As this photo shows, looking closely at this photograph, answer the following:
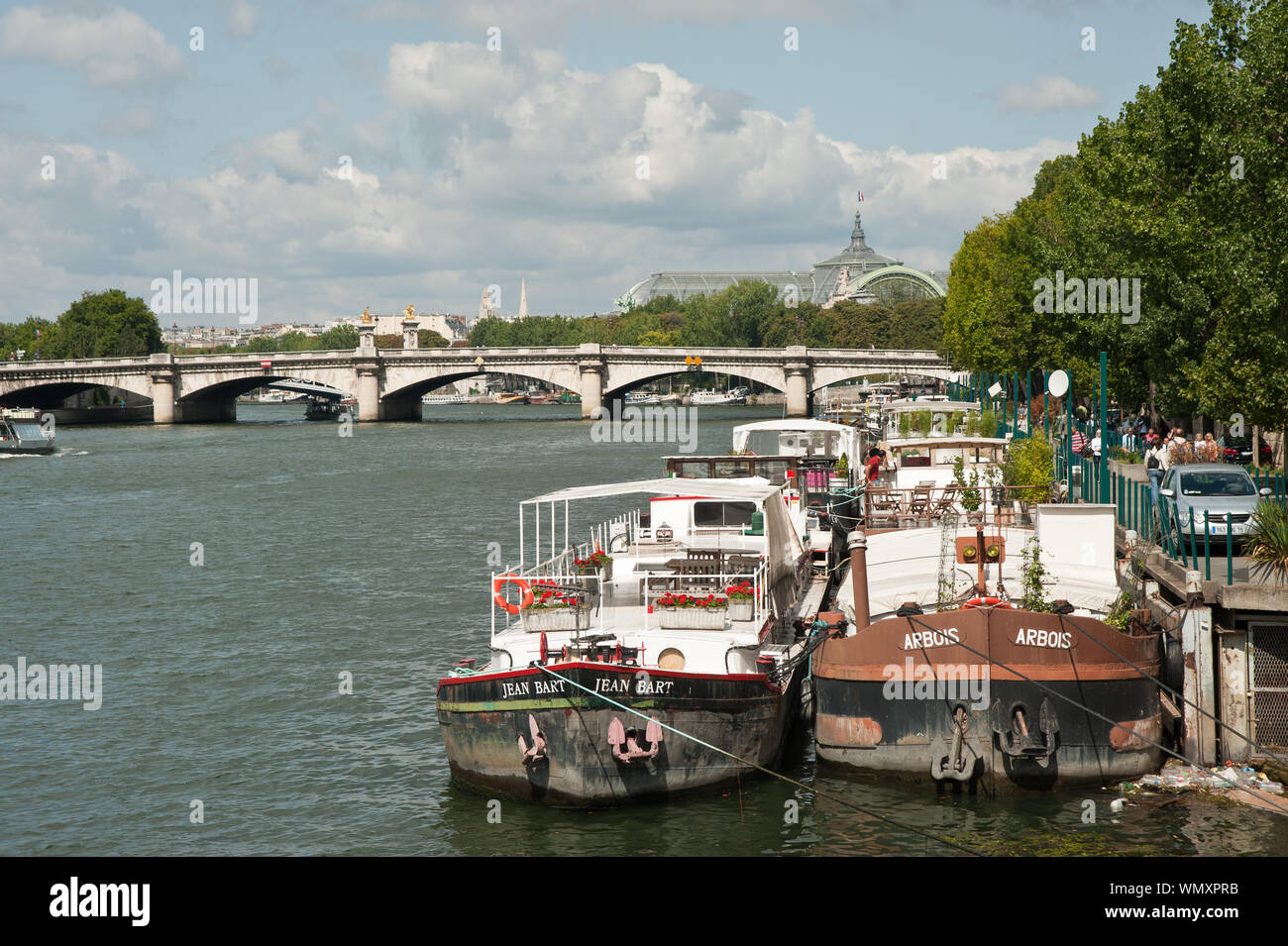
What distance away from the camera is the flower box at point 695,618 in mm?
19766

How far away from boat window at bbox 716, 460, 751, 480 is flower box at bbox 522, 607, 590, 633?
1193cm

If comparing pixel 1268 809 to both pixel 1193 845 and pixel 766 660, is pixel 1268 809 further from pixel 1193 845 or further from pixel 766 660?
pixel 766 660

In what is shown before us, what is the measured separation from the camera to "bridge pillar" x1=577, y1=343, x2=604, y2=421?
4808 inches

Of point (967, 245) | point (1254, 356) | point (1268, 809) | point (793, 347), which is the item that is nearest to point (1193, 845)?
point (1268, 809)

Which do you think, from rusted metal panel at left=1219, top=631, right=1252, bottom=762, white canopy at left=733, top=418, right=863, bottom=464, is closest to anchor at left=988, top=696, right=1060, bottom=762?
rusted metal panel at left=1219, top=631, right=1252, bottom=762

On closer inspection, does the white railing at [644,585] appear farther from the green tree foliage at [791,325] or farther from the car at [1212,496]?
the green tree foliage at [791,325]

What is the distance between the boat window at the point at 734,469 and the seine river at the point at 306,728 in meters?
6.73

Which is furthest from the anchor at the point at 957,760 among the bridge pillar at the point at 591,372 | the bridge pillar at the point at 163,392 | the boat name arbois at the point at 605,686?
the bridge pillar at the point at 163,392

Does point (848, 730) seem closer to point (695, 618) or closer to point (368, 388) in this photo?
point (695, 618)

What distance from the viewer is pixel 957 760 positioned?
1792 cm

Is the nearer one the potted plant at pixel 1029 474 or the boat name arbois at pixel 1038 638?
the boat name arbois at pixel 1038 638

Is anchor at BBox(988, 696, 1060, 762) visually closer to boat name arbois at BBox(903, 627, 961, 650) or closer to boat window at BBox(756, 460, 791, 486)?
boat name arbois at BBox(903, 627, 961, 650)

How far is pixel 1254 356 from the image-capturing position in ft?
92.1

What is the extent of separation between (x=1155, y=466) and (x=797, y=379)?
85.0 m
